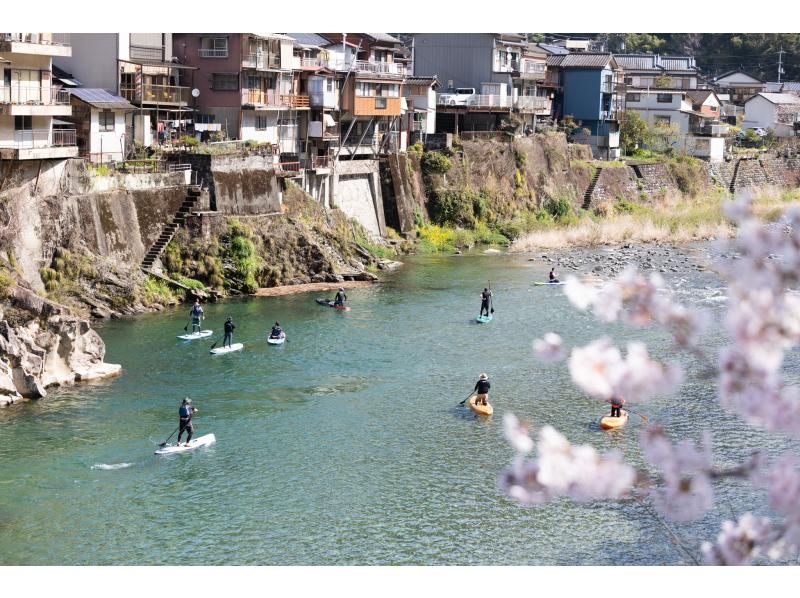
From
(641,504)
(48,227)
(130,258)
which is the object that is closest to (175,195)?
(130,258)

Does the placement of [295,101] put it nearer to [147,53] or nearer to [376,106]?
[376,106]

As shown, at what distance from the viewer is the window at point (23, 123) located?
89.1 feet

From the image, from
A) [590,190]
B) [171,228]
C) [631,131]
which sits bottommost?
[171,228]

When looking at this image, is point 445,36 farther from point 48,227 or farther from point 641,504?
point 641,504

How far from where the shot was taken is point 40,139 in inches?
1097

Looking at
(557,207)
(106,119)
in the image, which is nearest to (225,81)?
(106,119)

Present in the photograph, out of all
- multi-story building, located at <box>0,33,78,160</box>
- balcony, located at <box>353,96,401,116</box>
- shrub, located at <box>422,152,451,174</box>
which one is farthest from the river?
shrub, located at <box>422,152,451,174</box>

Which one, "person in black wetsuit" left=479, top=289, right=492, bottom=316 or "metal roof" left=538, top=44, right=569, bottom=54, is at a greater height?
"metal roof" left=538, top=44, right=569, bottom=54

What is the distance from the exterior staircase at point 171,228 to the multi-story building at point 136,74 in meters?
2.85

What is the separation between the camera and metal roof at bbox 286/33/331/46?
41750 millimetres

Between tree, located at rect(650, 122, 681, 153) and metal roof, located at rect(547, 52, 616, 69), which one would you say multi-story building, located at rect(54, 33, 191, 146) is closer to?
metal roof, located at rect(547, 52, 616, 69)

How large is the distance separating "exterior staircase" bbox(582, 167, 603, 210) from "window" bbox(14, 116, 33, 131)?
28.1 meters

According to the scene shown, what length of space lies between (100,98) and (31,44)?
16.9ft

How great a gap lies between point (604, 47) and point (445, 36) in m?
31.8
